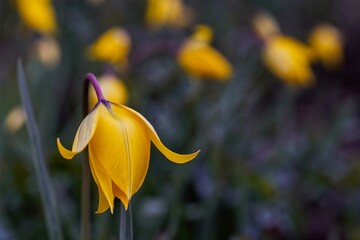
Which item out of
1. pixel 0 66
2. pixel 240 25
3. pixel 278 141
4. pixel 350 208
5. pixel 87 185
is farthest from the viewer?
pixel 240 25

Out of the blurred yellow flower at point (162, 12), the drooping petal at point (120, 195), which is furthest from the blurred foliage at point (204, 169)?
the drooping petal at point (120, 195)

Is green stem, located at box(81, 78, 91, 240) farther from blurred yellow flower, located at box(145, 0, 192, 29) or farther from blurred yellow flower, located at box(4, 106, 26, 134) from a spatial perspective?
blurred yellow flower, located at box(145, 0, 192, 29)

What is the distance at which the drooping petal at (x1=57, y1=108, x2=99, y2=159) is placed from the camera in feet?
2.98

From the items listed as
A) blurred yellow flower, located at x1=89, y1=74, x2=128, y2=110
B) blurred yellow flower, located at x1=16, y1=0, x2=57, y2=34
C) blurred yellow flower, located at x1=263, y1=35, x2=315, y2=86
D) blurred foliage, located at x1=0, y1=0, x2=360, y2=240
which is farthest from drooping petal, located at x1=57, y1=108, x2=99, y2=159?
blurred yellow flower, located at x1=16, y1=0, x2=57, y2=34

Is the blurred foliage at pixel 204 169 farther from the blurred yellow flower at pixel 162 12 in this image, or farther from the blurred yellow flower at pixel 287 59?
the blurred yellow flower at pixel 162 12

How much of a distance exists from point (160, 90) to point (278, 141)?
620 mm

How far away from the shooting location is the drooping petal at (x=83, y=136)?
91 cm

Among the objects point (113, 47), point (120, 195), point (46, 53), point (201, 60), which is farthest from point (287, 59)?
point (120, 195)

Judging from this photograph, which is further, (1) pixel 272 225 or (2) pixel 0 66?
(2) pixel 0 66

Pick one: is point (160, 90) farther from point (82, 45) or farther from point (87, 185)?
point (87, 185)

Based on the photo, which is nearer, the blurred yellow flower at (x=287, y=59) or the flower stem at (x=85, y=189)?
the flower stem at (x=85, y=189)

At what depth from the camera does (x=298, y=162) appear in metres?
2.41

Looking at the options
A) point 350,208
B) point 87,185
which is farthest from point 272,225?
point 87,185

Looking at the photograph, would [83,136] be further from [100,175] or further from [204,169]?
[204,169]
